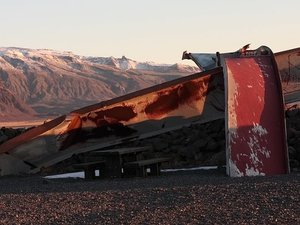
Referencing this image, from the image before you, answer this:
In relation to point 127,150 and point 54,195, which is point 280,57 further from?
point 54,195

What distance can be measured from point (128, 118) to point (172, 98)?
34.7 inches

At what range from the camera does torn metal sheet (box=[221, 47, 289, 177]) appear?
9.63m

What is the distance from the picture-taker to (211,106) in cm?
1217

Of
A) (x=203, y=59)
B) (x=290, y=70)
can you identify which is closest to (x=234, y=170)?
(x=290, y=70)

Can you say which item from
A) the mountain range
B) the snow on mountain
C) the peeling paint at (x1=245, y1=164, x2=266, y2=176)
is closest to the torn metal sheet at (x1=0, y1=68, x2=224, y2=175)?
the peeling paint at (x1=245, y1=164, x2=266, y2=176)

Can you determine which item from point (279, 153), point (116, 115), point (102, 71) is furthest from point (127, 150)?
point (102, 71)

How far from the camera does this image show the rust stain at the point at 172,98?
1195cm

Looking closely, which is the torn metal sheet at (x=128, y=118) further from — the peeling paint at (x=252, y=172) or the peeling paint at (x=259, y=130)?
the peeling paint at (x=252, y=172)

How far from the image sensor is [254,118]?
10281mm

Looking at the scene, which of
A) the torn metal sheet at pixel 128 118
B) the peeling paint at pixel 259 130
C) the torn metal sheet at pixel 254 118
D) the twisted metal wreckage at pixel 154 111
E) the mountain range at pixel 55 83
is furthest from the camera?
the mountain range at pixel 55 83

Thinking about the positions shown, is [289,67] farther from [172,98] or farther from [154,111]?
[154,111]

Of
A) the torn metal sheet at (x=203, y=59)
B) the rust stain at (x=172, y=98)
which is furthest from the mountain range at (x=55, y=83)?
the rust stain at (x=172, y=98)

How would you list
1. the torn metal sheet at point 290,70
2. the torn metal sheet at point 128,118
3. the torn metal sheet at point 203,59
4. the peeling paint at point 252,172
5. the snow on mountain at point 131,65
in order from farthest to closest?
the snow on mountain at point 131,65 < the torn metal sheet at point 203,59 < the torn metal sheet at point 290,70 < the torn metal sheet at point 128,118 < the peeling paint at point 252,172

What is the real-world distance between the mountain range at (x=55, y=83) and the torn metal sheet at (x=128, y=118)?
80329 millimetres
